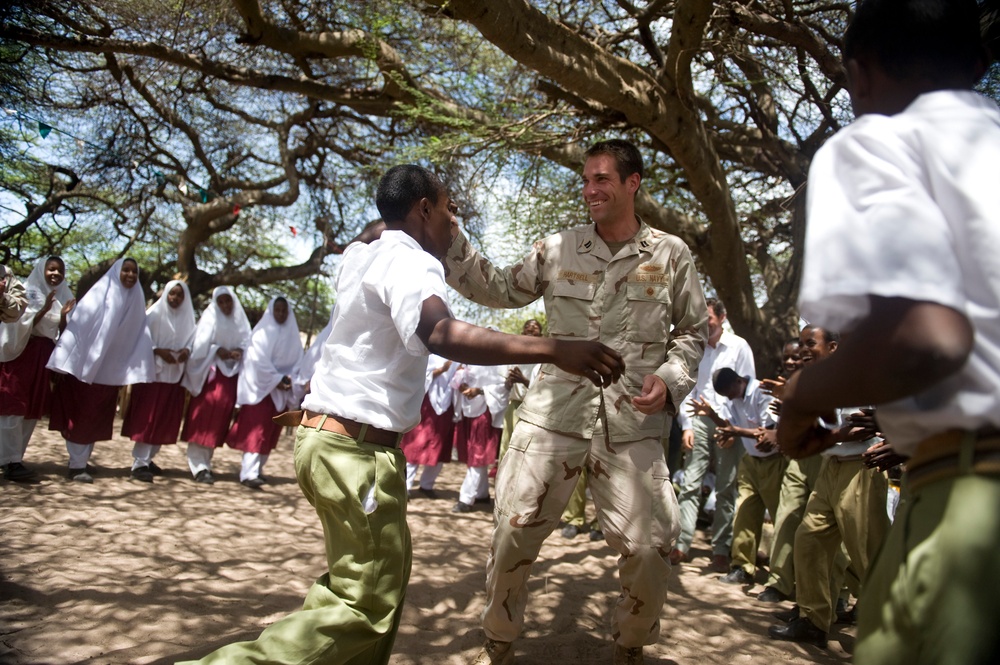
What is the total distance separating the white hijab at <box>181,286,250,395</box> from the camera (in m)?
8.59

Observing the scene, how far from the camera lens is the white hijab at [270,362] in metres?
8.58

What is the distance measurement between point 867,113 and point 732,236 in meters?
6.00

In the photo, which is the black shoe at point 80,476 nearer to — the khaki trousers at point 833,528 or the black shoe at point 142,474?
the black shoe at point 142,474

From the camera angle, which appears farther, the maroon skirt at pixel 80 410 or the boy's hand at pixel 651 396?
the maroon skirt at pixel 80 410

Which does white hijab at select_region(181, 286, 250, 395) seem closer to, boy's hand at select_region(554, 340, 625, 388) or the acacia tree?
the acacia tree

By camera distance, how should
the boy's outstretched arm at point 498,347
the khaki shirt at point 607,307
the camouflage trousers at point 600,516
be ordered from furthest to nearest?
1. the khaki shirt at point 607,307
2. the camouflage trousers at point 600,516
3. the boy's outstretched arm at point 498,347

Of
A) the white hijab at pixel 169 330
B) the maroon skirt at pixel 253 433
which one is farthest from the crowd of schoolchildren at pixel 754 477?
the white hijab at pixel 169 330

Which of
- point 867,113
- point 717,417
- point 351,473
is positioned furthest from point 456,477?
point 867,113

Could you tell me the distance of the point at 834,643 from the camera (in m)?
4.38

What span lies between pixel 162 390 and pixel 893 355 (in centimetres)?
820

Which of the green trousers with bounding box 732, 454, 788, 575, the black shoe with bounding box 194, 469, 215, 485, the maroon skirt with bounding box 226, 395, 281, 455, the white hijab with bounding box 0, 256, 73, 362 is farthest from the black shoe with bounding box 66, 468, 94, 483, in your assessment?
the green trousers with bounding box 732, 454, 788, 575

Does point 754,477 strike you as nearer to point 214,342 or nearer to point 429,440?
point 429,440

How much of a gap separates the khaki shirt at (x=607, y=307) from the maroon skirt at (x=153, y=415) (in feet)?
18.7

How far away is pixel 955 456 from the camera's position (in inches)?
53.2
